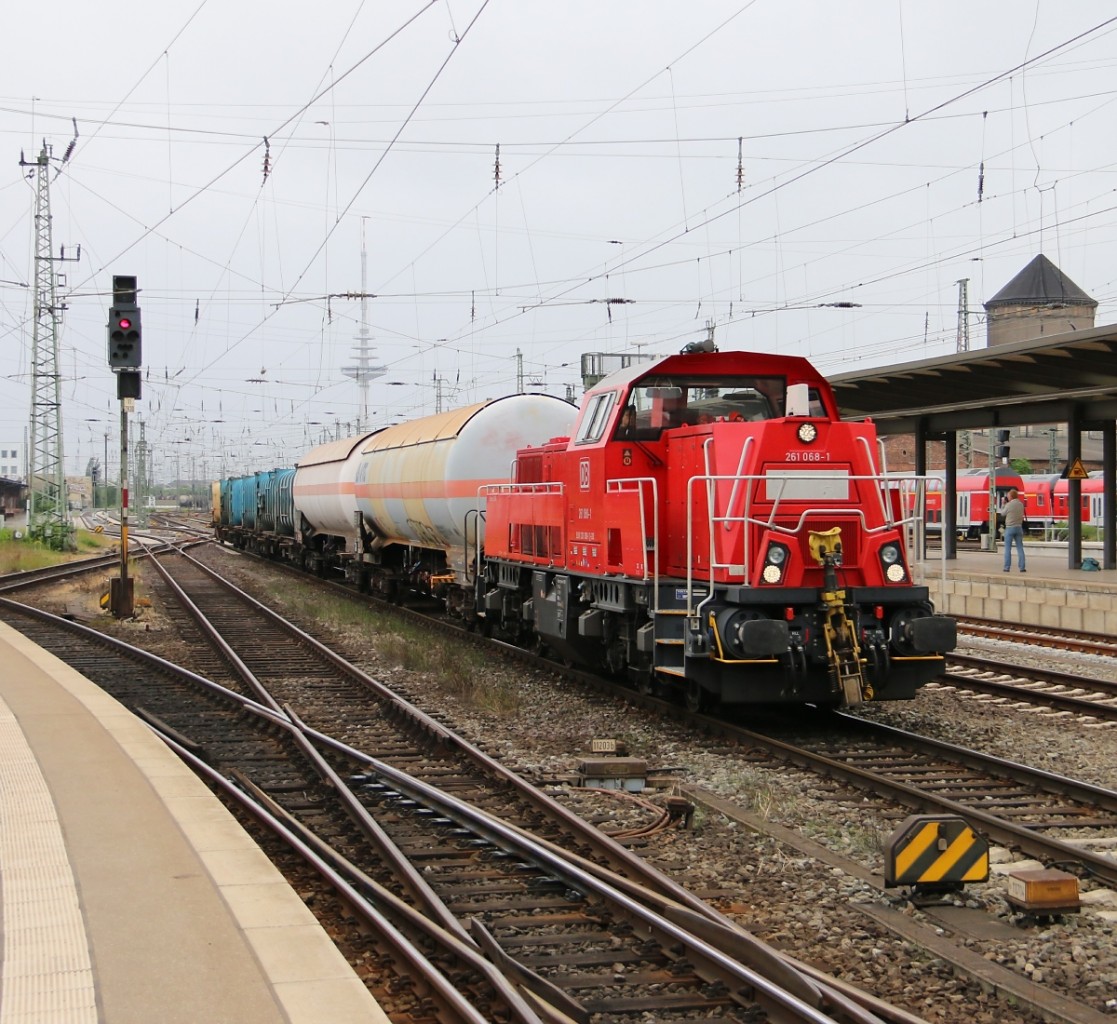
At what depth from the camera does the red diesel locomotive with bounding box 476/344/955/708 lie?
10078 millimetres

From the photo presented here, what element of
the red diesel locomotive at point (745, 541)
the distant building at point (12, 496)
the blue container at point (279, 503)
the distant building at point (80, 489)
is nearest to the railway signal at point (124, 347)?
the red diesel locomotive at point (745, 541)

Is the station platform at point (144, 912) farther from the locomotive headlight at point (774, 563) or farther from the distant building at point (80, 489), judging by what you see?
the distant building at point (80, 489)

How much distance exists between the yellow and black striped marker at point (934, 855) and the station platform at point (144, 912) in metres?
2.91

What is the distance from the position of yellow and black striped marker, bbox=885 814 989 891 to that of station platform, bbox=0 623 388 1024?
114 inches

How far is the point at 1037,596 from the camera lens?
21688mm

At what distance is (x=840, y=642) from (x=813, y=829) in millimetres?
2585

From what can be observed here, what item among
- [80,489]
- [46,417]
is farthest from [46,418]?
[80,489]

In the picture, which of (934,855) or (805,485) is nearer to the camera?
(934,855)

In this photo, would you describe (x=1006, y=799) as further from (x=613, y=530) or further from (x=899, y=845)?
(x=613, y=530)

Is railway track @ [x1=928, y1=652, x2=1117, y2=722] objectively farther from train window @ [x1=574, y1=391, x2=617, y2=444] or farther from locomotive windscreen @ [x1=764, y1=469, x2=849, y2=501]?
train window @ [x1=574, y1=391, x2=617, y2=444]

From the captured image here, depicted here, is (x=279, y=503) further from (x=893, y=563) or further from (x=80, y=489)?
(x=80, y=489)

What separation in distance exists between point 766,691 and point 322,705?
4851 millimetres

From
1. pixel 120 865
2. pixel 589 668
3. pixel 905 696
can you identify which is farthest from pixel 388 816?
pixel 589 668

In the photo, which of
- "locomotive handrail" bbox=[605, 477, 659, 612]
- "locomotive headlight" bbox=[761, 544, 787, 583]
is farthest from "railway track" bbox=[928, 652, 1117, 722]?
"locomotive handrail" bbox=[605, 477, 659, 612]
